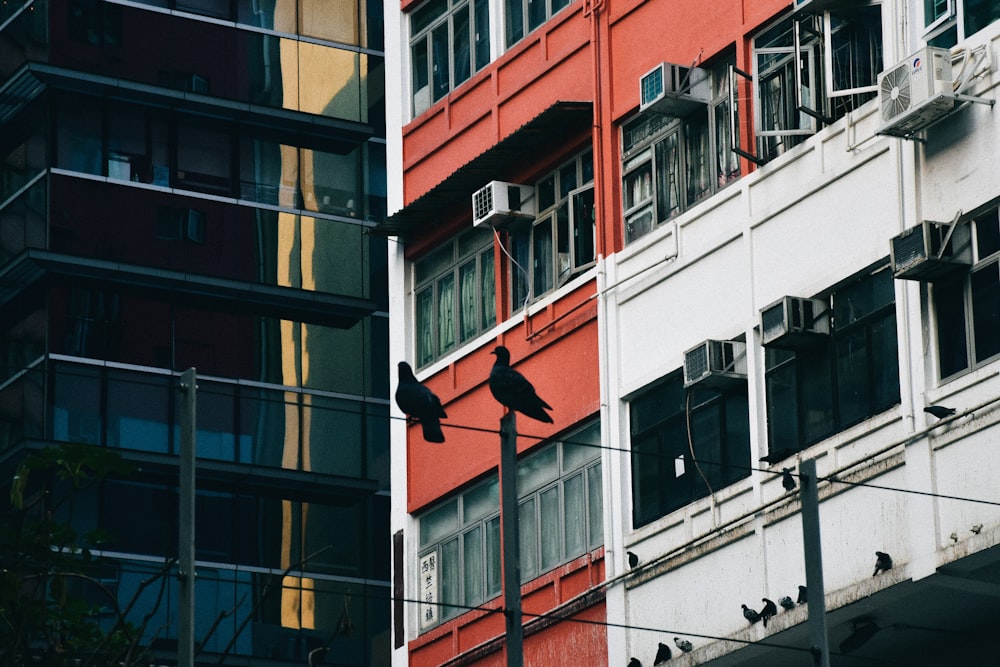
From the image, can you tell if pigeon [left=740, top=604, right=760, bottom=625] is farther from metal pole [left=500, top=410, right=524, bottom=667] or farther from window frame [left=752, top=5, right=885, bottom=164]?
metal pole [left=500, top=410, right=524, bottom=667]

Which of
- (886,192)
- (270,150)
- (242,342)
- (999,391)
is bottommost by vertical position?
(999,391)

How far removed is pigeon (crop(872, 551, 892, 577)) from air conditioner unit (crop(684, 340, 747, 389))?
2936 mm

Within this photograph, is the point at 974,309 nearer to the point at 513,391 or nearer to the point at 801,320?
the point at 801,320

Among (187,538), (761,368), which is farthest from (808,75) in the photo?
(187,538)

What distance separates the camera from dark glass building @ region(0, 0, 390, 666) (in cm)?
3934

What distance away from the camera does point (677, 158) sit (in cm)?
2602

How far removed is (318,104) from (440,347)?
13.1 m

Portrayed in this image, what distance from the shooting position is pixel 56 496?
3841 cm

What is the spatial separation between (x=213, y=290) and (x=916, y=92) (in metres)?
20.7

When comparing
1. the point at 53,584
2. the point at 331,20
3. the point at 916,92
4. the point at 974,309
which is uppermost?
the point at 331,20

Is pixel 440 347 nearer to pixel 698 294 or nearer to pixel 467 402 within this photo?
pixel 467 402

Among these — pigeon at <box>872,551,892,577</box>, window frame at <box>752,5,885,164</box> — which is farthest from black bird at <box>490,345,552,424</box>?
pigeon at <box>872,551,892,577</box>

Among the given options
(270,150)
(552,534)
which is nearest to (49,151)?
(270,150)

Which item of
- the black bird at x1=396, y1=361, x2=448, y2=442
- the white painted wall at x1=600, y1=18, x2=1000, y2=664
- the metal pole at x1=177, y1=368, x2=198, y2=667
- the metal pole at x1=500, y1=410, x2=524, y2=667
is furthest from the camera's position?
the black bird at x1=396, y1=361, x2=448, y2=442
